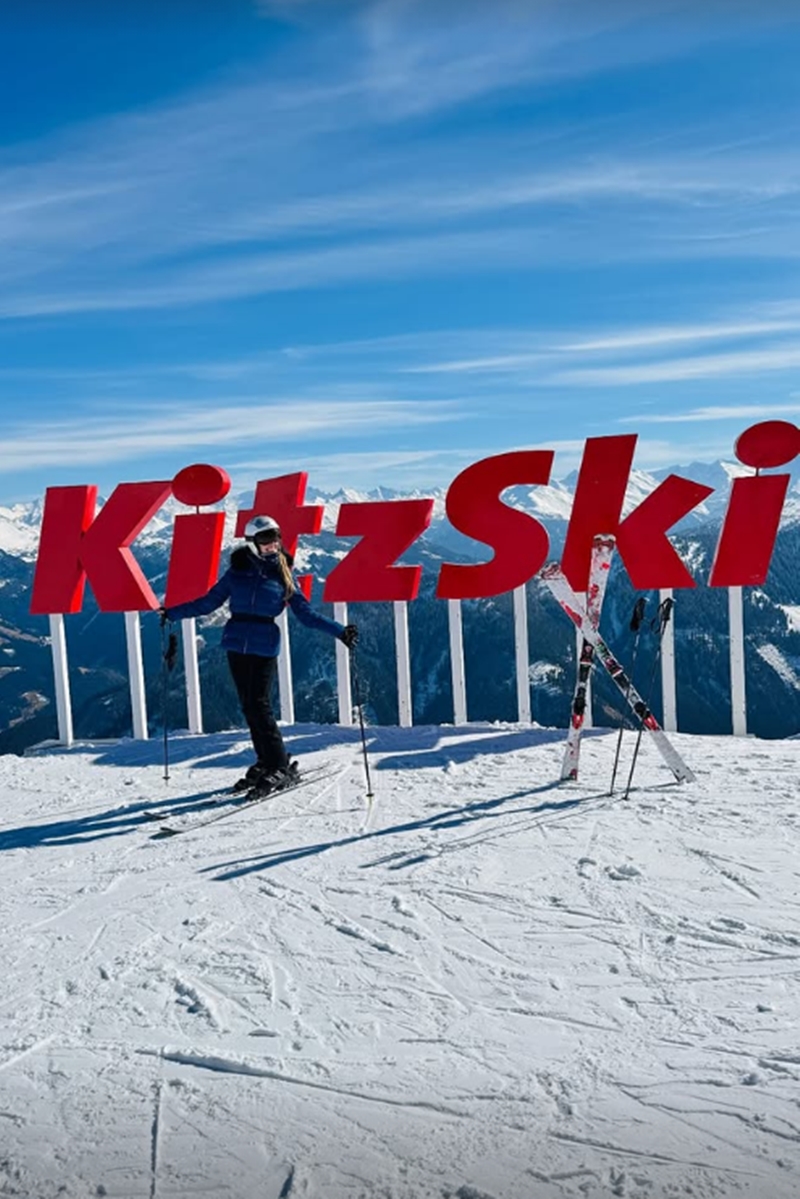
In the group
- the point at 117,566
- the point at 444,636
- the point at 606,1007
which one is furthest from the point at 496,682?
the point at 606,1007

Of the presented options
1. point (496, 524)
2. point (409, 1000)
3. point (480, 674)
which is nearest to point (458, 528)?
point (496, 524)

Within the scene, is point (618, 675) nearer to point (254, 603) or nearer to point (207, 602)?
point (254, 603)

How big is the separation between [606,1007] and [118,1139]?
238cm

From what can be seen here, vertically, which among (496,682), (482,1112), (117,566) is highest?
(117,566)

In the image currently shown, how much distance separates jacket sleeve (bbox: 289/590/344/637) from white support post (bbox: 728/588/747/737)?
18.2 feet

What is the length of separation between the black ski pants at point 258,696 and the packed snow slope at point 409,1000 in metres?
0.78

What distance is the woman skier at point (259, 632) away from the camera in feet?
29.1

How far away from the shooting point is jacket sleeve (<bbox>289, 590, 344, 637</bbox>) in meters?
9.12

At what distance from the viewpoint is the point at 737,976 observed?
15.8 feet

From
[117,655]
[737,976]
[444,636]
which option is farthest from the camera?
[117,655]

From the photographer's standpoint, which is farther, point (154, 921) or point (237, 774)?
point (237, 774)

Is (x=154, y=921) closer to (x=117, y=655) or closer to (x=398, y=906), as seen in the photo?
(x=398, y=906)

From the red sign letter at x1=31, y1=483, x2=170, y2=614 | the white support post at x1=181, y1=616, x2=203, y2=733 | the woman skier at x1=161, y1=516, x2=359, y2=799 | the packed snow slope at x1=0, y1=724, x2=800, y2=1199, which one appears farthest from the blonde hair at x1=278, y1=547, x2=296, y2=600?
the red sign letter at x1=31, y1=483, x2=170, y2=614

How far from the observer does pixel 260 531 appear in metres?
8.86
